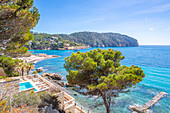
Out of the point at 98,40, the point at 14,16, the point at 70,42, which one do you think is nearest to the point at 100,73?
the point at 14,16

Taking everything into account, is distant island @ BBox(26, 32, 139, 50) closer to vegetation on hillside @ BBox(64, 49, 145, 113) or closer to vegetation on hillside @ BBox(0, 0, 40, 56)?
vegetation on hillside @ BBox(64, 49, 145, 113)

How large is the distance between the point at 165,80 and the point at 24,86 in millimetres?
28811

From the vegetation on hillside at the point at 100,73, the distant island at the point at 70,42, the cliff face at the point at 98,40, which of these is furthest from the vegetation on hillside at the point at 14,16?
the cliff face at the point at 98,40

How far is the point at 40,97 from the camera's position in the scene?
7.44 meters

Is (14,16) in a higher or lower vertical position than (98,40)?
lower

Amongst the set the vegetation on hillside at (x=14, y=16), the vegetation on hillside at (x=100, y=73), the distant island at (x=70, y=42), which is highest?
the distant island at (x=70, y=42)

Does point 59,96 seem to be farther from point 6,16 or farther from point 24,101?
point 6,16

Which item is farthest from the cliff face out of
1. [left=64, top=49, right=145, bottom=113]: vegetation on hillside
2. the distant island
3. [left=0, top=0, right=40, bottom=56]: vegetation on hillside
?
[left=0, top=0, right=40, bottom=56]: vegetation on hillside

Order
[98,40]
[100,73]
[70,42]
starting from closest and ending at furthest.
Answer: [100,73]
[70,42]
[98,40]

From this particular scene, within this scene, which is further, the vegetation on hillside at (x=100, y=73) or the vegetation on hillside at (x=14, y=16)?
the vegetation on hillside at (x=100, y=73)

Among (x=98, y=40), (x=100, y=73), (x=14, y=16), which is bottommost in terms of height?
(x=100, y=73)

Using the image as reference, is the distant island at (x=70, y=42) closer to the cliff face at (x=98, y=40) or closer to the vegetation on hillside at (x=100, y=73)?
the cliff face at (x=98, y=40)

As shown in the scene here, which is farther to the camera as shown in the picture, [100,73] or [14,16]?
[100,73]

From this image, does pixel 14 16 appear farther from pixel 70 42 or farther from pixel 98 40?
pixel 98 40
